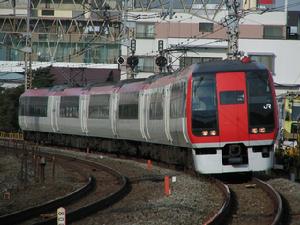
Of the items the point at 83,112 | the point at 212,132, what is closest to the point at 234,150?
the point at 212,132

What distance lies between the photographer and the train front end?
16.8 meters

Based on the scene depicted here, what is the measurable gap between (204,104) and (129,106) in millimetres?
9782

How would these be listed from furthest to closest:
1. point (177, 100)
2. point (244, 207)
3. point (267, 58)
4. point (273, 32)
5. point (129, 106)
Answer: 1. point (273, 32)
2. point (267, 58)
3. point (129, 106)
4. point (177, 100)
5. point (244, 207)

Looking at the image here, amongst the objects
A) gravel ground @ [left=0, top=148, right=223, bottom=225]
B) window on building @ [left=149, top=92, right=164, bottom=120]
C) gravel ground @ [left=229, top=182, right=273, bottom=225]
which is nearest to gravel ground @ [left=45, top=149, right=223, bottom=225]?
gravel ground @ [left=0, top=148, right=223, bottom=225]

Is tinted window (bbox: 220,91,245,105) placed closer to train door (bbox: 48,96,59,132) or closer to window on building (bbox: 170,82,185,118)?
window on building (bbox: 170,82,185,118)

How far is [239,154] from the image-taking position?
1673cm

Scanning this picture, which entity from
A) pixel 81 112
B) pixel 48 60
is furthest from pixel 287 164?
pixel 48 60

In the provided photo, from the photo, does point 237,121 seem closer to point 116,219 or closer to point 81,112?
point 116,219

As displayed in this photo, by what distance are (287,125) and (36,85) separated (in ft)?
124

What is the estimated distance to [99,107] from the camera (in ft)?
101

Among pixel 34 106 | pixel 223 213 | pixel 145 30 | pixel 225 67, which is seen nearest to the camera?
pixel 223 213

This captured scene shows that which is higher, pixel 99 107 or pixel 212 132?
pixel 212 132

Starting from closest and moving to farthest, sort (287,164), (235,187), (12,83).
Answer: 1. (235,187)
2. (287,164)
3. (12,83)

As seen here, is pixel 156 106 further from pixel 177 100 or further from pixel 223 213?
pixel 223 213
